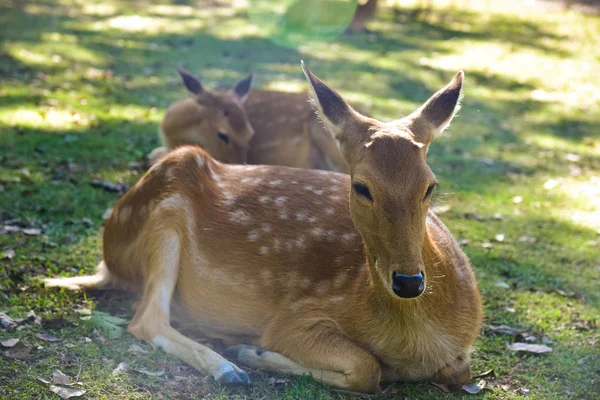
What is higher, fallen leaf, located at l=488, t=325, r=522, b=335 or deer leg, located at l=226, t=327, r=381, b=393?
deer leg, located at l=226, t=327, r=381, b=393

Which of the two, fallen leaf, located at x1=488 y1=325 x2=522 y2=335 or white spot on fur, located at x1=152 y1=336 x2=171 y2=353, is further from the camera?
fallen leaf, located at x1=488 y1=325 x2=522 y2=335

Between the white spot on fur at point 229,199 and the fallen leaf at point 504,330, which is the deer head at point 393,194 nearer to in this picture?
the white spot on fur at point 229,199

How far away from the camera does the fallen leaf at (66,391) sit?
12.6ft

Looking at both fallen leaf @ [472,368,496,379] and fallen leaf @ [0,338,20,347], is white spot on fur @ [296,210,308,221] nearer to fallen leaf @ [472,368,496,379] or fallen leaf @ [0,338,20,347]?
fallen leaf @ [472,368,496,379]

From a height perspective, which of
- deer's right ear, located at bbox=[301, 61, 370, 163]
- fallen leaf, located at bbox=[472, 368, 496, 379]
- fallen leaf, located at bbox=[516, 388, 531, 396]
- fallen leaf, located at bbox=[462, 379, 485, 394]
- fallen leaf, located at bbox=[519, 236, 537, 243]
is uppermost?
deer's right ear, located at bbox=[301, 61, 370, 163]

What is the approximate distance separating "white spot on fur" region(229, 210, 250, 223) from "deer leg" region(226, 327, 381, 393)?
787 millimetres

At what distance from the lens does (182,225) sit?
16.3 ft

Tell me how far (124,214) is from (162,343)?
3.37ft

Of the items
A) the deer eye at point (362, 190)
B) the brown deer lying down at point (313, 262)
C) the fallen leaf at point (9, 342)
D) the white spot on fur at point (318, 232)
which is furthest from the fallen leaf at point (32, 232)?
the deer eye at point (362, 190)

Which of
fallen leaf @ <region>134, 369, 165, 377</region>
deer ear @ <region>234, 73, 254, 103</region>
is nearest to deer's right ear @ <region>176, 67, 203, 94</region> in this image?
deer ear @ <region>234, 73, 254, 103</region>

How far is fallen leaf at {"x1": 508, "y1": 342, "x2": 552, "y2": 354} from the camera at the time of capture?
478 centimetres

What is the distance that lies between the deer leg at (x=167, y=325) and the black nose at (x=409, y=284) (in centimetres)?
111

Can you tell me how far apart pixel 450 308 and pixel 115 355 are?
6.02ft

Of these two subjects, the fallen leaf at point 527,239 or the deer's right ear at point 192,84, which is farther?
the deer's right ear at point 192,84
